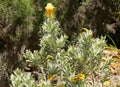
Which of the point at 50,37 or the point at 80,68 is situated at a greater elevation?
the point at 50,37

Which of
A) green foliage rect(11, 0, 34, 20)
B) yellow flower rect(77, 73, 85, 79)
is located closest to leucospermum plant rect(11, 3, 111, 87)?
yellow flower rect(77, 73, 85, 79)

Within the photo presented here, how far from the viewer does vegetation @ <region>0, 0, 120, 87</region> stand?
284 cm

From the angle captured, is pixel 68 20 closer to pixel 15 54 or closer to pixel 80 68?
pixel 15 54

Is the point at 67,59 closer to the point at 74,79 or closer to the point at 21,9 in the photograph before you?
the point at 74,79

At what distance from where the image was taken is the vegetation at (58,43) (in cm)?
284

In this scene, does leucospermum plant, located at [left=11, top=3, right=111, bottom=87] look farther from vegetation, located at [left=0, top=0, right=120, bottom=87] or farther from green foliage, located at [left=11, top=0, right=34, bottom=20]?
green foliage, located at [left=11, top=0, right=34, bottom=20]

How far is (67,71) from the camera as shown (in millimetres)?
2807

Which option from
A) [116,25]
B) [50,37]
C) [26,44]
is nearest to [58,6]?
[26,44]

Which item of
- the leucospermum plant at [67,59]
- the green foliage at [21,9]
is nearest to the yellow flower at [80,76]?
the leucospermum plant at [67,59]

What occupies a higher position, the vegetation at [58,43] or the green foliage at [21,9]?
the green foliage at [21,9]

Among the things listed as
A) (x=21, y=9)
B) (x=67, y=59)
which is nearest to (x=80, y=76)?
(x=67, y=59)

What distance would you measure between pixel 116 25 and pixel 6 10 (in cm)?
160

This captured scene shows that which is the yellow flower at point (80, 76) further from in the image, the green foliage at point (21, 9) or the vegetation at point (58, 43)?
the green foliage at point (21, 9)

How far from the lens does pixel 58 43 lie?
2.95m
